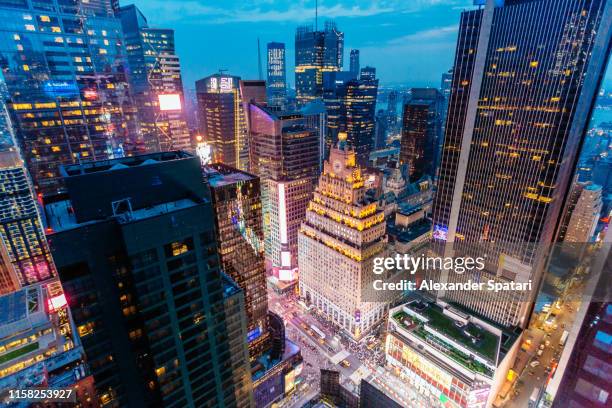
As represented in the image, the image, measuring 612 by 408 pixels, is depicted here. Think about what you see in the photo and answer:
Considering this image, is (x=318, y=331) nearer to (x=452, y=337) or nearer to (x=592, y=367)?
(x=452, y=337)

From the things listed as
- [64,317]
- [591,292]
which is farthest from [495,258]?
[64,317]

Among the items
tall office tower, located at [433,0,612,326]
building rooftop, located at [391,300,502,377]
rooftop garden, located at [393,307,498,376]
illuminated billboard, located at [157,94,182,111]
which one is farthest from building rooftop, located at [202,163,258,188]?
tall office tower, located at [433,0,612,326]

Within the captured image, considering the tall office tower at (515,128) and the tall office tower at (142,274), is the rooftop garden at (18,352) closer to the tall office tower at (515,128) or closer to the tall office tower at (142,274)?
the tall office tower at (142,274)

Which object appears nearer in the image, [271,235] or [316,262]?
[316,262]

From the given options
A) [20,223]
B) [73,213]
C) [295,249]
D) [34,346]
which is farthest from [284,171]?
[73,213]

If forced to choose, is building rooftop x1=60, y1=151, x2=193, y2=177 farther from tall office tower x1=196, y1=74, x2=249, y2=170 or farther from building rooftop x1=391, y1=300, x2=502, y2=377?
tall office tower x1=196, y1=74, x2=249, y2=170

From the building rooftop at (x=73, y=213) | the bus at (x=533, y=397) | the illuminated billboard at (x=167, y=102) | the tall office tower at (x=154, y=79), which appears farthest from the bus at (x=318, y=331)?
the tall office tower at (x=154, y=79)

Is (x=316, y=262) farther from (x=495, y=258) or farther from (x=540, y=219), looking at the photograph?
(x=540, y=219)
